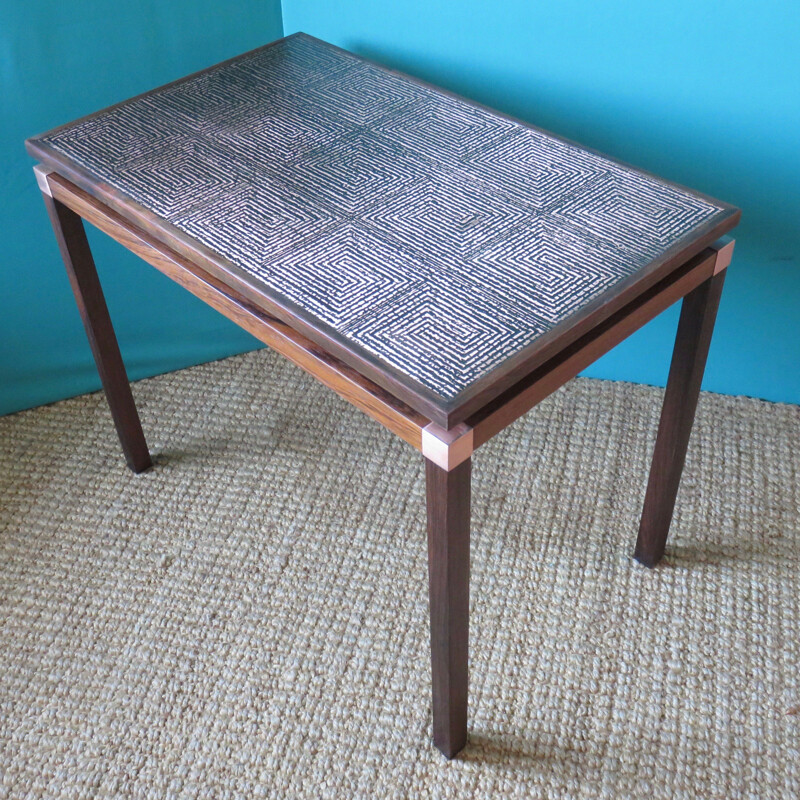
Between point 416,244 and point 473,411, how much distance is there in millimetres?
234

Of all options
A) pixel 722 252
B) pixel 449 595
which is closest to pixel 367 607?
pixel 449 595

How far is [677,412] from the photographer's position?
3.40 feet

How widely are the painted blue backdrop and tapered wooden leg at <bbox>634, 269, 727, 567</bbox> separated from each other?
326 mm

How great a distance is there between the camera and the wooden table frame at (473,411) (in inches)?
30.2

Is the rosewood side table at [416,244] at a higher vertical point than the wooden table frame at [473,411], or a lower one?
higher

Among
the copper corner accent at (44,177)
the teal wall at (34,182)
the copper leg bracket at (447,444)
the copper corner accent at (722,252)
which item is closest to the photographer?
the copper leg bracket at (447,444)

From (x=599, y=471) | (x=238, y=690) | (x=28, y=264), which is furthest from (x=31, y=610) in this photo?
(x=599, y=471)

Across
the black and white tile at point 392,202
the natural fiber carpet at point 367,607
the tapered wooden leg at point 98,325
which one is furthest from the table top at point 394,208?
the natural fiber carpet at point 367,607

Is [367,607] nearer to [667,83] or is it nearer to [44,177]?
[44,177]

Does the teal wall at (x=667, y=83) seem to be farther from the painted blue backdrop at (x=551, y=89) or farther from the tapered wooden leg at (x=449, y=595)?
the tapered wooden leg at (x=449, y=595)

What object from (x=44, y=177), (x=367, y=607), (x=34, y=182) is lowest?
(x=367, y=607)

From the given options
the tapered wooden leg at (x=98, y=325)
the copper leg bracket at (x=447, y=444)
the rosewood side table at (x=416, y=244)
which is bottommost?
the tapered wooden leg at (x=98, y=325)

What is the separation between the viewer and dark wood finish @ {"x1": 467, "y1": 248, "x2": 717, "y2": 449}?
77cm

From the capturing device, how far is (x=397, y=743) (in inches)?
40.4
